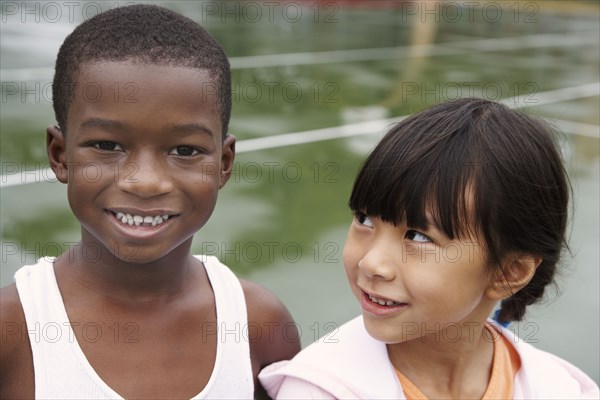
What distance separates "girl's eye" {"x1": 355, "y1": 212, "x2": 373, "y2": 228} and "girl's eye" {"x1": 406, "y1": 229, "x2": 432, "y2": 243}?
93 mm

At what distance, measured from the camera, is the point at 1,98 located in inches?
245

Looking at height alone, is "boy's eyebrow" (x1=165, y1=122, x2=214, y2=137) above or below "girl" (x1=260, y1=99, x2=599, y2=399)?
above

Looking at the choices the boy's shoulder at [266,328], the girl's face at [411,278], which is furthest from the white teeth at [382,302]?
the boy's shoulder at [266,328]

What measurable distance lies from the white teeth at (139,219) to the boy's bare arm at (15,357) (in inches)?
11.8

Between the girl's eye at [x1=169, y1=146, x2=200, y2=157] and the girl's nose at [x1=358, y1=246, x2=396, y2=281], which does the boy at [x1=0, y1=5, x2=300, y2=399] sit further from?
the girl's nose at [x1=358, y1=246, x2=396, y2=281]

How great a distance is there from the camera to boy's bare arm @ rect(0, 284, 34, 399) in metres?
1.59

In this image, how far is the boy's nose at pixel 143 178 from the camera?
59.6 inches

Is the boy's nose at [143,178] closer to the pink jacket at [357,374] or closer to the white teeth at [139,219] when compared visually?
the white teeth at [139,219]

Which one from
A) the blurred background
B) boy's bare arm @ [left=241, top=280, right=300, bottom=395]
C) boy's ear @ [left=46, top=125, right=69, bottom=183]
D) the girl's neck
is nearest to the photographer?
boy's ear @ [left=46, top=125, right=69, bottom=183]

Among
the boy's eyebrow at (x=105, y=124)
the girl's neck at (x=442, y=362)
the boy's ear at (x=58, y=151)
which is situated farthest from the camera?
the girl's neck at (x=442, y=362)

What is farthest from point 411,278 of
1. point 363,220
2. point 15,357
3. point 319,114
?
point 319,114

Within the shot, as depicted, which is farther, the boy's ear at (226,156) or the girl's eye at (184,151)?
the boy's ear at (226,156)

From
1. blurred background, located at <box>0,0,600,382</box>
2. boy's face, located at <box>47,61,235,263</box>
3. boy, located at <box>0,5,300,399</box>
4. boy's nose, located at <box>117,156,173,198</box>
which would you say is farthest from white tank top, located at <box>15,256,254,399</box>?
blurred background, located at <box>0,0,600,382</box>

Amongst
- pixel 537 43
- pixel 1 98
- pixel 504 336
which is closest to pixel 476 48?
pixel 537 43
